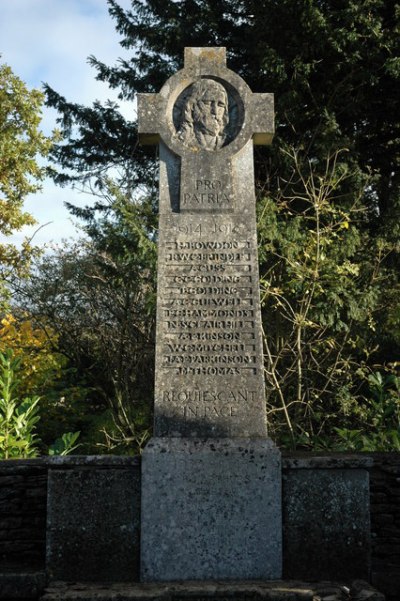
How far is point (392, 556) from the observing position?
475 cm

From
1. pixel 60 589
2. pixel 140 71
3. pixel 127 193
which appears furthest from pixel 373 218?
pixel 60 589

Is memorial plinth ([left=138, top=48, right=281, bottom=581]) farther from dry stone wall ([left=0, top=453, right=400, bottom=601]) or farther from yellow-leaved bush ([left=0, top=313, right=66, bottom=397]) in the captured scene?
yellow-leaved bush ([left=0, top=313, right=66, bottom=397])

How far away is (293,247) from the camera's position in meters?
8.53

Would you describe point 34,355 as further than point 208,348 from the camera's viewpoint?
Yes

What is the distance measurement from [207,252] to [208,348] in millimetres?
675

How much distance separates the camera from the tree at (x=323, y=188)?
8.70 m

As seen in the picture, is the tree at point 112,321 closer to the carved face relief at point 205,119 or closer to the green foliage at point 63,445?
the green foliage at point 63,445

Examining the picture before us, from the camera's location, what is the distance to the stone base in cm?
423

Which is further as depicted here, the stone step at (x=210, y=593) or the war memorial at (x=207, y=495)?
the war memorial at (x=207, y=495)

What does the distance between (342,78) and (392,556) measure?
22.5 feet

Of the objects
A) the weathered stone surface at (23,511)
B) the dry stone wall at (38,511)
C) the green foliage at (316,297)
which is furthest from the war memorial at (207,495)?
the green foliage at (316,297)

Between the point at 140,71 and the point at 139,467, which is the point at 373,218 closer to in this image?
the point at 140,71

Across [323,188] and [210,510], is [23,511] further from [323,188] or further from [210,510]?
[323,188]

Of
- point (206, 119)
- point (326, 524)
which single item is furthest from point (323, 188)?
point (326, 524)
